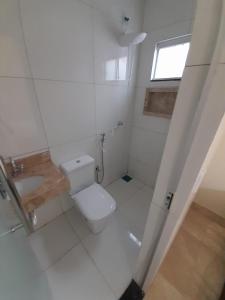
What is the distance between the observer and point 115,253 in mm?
1394

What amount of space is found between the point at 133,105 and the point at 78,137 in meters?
1.01

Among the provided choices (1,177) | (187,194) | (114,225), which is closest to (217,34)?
(187,194)

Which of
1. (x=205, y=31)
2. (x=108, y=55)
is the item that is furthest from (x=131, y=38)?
(x=205, y=31)

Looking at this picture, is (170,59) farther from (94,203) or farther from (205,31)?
(94,203)

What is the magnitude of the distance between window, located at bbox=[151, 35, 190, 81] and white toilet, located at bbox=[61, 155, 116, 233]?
1.41 m

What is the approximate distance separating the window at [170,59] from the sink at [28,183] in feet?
5.86

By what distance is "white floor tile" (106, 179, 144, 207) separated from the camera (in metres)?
2.05

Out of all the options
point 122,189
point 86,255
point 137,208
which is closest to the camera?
point 86,255

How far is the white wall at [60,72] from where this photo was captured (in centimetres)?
99

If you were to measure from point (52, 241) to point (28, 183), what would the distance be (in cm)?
73

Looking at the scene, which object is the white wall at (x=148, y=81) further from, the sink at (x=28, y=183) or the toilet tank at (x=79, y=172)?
the sink at (x=28, y=183)

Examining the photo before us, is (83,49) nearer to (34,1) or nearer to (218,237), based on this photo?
(34,1)

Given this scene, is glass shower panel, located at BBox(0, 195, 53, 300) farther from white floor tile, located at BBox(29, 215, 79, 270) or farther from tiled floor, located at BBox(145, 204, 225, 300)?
tiled floor, located at BBox(145, 204, 225, 300)

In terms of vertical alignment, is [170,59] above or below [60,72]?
above
